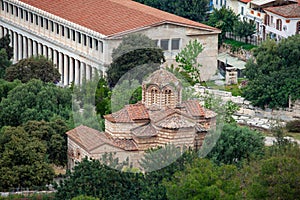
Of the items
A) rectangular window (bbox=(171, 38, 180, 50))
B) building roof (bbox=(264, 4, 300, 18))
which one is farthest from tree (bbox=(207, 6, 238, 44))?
rectangular window (bbox=(171, 38, 180, 50))

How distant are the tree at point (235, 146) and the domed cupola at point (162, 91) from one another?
3945 mm

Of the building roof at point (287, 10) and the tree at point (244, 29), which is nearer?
the building roof at point (287, 10)

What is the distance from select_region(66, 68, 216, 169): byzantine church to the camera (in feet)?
254

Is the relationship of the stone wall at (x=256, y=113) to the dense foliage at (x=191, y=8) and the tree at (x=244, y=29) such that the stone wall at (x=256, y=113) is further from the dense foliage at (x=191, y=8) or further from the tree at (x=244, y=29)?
the dense foliage at (x=191, y=8)

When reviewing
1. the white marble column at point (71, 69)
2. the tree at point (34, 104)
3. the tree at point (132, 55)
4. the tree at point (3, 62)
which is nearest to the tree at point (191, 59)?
the tree at point (132, 55)

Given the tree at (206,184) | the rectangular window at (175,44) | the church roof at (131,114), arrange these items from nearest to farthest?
1. the tree at (206,184)
2. the church roof at (131,114)
3. the rectangular window at (175,44)

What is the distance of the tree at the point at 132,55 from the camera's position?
102m

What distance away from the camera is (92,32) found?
113 metres

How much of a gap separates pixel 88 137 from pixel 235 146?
8.77 meters

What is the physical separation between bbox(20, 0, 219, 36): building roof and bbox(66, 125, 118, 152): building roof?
2870 cm

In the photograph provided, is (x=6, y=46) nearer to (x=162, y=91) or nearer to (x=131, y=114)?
(x=131, y=114)

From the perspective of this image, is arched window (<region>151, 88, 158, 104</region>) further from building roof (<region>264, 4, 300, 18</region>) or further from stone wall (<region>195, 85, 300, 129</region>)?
building roof (<region>264, 4, 300, 18</region>)

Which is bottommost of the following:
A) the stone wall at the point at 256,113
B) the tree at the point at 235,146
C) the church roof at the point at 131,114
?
the stone wall at the point at 256,113

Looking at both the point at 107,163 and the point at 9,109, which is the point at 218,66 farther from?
the point at 107,163
